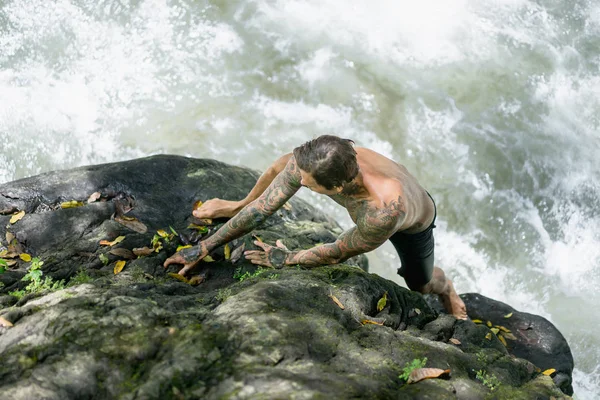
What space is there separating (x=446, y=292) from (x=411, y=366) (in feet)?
8.72

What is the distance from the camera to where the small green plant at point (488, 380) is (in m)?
3.59

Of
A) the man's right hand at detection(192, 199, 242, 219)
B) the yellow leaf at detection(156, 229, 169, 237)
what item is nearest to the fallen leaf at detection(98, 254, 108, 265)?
the yellow leaf at detection(156, 229, 169, 237)

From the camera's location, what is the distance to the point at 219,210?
4977 millimetres

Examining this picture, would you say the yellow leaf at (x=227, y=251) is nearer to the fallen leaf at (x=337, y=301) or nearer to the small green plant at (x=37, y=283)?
the fallen leaf at (x=337, y=301)

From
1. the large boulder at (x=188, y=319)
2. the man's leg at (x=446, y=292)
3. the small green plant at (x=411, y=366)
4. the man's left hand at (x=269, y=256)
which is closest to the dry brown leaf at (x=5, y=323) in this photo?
the large boulder at (x=188, y=319)

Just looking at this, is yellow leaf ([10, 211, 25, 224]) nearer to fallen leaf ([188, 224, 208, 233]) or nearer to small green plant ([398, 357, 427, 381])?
fallen leaf ([188, 224, 208, 233])

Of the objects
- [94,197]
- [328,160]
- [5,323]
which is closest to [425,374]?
[328,160]

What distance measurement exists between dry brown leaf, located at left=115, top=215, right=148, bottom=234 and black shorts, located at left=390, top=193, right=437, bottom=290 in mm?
2085

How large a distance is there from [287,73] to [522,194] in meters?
3.86

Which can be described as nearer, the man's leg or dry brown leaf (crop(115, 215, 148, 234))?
dry brown leaf (crop(115, 215, 148, 234))

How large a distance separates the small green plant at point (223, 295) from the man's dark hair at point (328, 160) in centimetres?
94

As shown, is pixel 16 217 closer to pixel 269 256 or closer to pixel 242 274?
pixel 242 274

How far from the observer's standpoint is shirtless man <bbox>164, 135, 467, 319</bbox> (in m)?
3.62

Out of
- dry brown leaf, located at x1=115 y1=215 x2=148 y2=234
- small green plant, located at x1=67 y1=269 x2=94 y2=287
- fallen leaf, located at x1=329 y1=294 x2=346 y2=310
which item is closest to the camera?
fallen leaf, located at x1=329 y1=294 x2=346 y2=310
